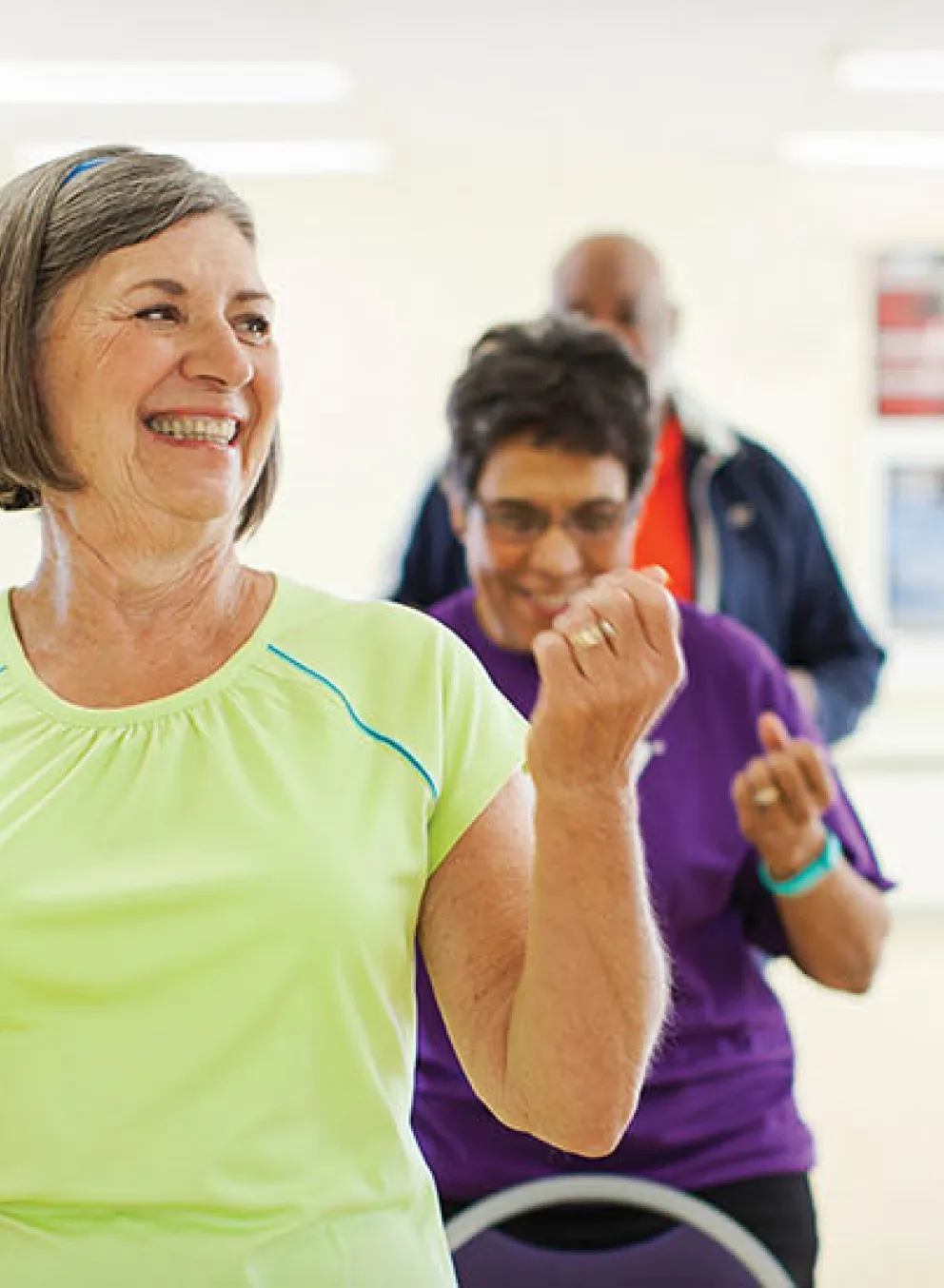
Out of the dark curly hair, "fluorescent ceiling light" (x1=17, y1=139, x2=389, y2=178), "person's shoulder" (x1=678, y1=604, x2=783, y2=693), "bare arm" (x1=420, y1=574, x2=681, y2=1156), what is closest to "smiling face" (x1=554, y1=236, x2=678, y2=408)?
the dark curly hair

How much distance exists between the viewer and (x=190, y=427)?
113 cm

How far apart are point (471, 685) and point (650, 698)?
236 millimetres

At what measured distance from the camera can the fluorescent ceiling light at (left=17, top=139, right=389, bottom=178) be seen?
5.30 meters

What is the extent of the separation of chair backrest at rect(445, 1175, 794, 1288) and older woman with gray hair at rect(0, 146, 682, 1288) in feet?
1.20

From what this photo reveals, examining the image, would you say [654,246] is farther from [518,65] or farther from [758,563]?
[758,563]

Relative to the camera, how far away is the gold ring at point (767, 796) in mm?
1581

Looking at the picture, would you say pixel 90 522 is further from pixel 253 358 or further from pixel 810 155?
pixel 810 155

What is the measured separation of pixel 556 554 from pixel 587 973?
835 millimetres

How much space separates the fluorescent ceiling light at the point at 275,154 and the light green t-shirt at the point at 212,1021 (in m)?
4.47

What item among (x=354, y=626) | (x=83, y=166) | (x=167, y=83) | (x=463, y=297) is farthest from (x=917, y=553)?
(x=83, y=166)

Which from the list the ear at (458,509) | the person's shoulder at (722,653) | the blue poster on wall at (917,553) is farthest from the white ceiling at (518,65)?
the person's shoulder at (722,653)

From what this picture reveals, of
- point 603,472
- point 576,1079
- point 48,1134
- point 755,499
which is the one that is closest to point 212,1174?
point 48,1134

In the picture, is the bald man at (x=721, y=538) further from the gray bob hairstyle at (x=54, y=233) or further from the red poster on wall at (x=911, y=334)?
the red poster on wall at (x=911, y=334)

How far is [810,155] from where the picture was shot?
19.0 ft
